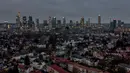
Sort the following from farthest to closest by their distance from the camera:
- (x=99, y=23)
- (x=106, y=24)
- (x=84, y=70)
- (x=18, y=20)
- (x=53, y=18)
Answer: (x=106, y=24), (x=99, y=23), (x=53, y=18), (x=18, y=20), (x=84, y=70)

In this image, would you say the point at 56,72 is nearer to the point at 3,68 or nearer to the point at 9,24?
the point at 3,68

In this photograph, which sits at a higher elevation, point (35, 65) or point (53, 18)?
point (53, 18)

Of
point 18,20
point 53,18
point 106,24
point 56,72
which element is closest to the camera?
point 56,72

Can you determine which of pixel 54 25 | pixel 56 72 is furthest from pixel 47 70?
pixel 54 25

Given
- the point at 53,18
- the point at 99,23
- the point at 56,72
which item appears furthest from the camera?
the point at 99,23

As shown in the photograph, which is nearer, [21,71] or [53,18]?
[21,71]

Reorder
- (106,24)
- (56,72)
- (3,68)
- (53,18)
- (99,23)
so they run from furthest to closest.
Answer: (106,24) < (99,23) < (53,18) < (3,68) < (56,72)

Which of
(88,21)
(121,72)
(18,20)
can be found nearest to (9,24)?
(18,20)

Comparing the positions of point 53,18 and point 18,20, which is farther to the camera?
point 53,18

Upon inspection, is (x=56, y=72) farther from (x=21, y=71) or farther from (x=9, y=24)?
(x=9, y=24)
